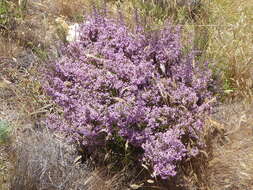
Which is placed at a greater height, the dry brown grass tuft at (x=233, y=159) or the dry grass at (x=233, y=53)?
the dry grass at (x=233, y=53)

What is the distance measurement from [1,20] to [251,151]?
251 centimetres

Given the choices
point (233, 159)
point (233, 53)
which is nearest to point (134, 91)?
point (233, 159)

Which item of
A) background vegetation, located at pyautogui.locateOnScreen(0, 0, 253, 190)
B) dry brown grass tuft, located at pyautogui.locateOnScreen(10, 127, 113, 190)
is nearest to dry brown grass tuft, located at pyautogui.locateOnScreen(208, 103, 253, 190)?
background vegetation, located at pyautogui.locateOnScreen(0, 0, 253, 190)

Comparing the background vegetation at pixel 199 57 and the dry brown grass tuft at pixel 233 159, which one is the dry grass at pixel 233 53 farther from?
the dry brown grass tuft at pixel 233 159

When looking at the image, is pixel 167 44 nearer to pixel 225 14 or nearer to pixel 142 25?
pixel 142 25

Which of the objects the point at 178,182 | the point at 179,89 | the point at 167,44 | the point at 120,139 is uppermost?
the point at 167,44

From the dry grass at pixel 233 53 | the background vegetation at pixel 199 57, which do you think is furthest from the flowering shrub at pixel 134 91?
the dry grass at pixel 233 53

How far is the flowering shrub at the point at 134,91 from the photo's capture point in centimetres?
293

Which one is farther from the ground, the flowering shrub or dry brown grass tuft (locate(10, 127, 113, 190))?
the flowering shrub

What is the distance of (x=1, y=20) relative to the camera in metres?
4.12

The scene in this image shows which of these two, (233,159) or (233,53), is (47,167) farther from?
(233,53)

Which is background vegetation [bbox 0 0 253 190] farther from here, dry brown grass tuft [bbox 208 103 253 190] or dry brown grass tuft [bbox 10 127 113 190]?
dry brown grass tuft [bbox 10 127 113 190]

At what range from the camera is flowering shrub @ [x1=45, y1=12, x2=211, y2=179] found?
2.93m

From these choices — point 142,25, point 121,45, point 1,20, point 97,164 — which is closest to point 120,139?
point 97,164
